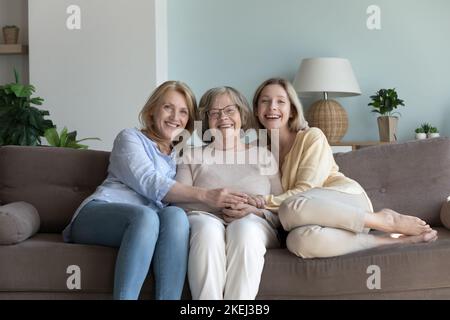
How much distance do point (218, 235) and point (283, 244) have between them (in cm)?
37

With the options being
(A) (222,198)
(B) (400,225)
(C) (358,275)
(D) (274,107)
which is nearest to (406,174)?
(B) (400,225)

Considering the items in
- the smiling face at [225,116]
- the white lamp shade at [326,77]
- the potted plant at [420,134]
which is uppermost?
the white lamp shade at [326,77]

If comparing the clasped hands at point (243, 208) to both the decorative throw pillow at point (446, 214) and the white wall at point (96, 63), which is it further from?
the white wall at point (96, 63)

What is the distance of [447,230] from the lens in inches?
94.3

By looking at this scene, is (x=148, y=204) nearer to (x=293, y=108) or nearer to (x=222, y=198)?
(x=222, y=198)

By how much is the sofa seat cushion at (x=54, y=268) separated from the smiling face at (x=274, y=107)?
842 mm

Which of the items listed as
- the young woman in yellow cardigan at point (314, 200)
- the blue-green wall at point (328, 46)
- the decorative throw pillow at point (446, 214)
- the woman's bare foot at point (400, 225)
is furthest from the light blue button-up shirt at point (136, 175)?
the blue-green wall at point (328, 46)

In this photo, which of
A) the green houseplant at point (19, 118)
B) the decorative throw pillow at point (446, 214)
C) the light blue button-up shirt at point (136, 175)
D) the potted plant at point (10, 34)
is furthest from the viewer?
the potted plant at point (10, 34)

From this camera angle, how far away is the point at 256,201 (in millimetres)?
2258

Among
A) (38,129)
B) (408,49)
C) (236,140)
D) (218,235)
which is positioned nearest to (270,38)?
(408,49)

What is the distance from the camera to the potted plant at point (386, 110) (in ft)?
14.1

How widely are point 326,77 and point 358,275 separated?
7.99ft

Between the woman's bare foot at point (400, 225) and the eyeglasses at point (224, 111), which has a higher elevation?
the eyeglasses at point (224, 111)

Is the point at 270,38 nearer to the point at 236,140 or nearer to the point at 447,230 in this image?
the point at 236,140
